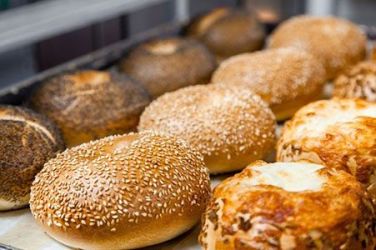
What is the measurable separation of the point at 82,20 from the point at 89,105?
1.46 feet

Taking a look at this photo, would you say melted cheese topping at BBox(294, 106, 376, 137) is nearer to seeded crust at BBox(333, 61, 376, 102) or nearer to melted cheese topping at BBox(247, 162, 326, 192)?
melted cheese topping at BBox(247, 162, 326, 192)

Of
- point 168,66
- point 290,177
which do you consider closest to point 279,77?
point 168,66

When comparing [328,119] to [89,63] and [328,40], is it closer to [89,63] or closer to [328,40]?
[328,40]

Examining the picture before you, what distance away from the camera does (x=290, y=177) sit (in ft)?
4.52

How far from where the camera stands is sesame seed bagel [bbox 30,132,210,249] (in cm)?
149

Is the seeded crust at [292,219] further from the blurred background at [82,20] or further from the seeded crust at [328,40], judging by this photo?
the seeded crust at [328,40]

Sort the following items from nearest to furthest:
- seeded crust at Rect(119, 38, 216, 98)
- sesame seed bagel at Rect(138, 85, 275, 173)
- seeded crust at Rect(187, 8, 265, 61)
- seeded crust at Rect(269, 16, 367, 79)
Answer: sesame seed bagel at Rect(138, 85, 275, 173)
seeded crust at Rect(119, 38, 216, 98)
seeded crust at Rect(269, 16, 367, 79)
seeded crust at Rect(187, 8, 265, 61)

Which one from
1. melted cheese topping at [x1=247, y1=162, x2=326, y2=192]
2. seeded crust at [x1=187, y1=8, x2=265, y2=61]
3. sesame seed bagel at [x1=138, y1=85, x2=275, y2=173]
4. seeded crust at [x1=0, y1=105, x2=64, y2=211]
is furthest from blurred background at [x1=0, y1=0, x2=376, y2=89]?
melted cheese topping at [x1=247, y1=162, x2=326, y2=192]

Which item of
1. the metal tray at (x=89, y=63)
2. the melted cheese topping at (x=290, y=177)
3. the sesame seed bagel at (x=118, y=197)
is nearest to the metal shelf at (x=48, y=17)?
the metal tray at (x=89, y=63)

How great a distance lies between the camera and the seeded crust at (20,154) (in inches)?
67.4

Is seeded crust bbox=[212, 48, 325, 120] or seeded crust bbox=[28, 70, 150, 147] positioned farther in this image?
seeded crust bbox=[212, 48, 325, 120]

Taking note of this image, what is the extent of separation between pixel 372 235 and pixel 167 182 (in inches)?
19.1

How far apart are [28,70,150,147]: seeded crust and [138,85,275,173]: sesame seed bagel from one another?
11 centimetres

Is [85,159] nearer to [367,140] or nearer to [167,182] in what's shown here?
[167,182]
